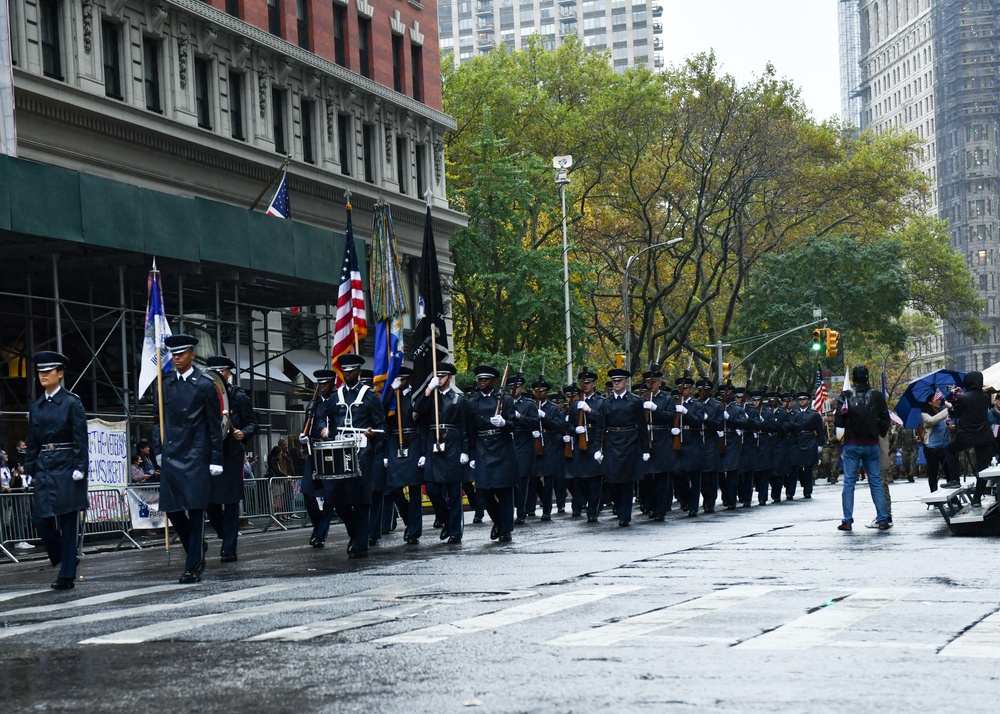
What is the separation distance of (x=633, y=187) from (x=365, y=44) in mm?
12394

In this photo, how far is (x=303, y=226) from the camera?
28.6 meters

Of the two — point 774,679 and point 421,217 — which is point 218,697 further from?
point 421,217

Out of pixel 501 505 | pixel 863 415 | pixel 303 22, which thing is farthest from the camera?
pixel 303 22

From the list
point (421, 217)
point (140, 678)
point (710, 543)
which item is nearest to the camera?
point (140, 678)

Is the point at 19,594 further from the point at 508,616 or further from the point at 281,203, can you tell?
the point at 281,203

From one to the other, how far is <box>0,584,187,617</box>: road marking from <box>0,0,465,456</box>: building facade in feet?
33.5

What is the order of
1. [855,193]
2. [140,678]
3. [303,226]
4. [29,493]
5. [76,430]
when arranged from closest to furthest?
[140,678] → [76,430] → [29,493] → [303,226] → [855,193]

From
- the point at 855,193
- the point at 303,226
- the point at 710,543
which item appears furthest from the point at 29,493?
the point at 855,193

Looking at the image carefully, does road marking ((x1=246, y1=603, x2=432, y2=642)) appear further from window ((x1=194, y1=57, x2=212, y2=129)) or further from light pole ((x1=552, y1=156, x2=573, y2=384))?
light pole ((x1=552, y1=156, x2=573, y2=384))

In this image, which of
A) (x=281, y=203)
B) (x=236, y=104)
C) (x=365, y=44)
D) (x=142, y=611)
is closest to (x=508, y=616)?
(x=142, y=611)

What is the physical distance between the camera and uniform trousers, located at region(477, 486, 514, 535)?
1633cm

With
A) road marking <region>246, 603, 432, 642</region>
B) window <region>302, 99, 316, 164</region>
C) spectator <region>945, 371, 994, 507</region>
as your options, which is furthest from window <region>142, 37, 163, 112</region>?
road marking <region>246, 603, 432, 642</region>

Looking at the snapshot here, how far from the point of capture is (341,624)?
8.75 m

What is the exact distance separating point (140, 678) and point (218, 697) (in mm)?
779
